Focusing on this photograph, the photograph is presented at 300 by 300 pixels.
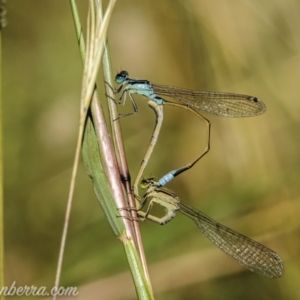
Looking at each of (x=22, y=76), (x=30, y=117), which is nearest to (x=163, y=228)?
(x=30, y=117)

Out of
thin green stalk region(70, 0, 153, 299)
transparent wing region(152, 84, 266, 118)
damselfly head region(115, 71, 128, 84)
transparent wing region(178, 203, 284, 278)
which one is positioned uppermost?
damselfly head region(115, 71, 128, 84)

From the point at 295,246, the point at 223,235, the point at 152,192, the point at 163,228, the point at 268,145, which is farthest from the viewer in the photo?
the point at 268,145

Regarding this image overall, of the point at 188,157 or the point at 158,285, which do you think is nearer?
the point at 158,285

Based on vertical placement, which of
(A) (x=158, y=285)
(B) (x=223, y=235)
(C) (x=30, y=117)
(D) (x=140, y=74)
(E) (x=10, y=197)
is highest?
(D) (x=140, y=74)

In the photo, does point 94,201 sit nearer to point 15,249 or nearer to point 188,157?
point 15,249

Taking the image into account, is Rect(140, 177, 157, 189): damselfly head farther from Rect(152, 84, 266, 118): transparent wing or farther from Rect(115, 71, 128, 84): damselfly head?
Rect(152, 84, 266, 118): transparent wing

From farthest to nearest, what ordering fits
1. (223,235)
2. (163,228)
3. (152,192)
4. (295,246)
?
→ (295,246)
(163,228)
(223,235)
(152,192)

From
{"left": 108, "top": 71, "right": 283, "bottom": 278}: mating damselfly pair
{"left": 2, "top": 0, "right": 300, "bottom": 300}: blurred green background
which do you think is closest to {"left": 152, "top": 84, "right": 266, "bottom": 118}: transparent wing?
{"left": 108, "top": 71, "right": 283, "bottom": 278}: mating damselfly pair
